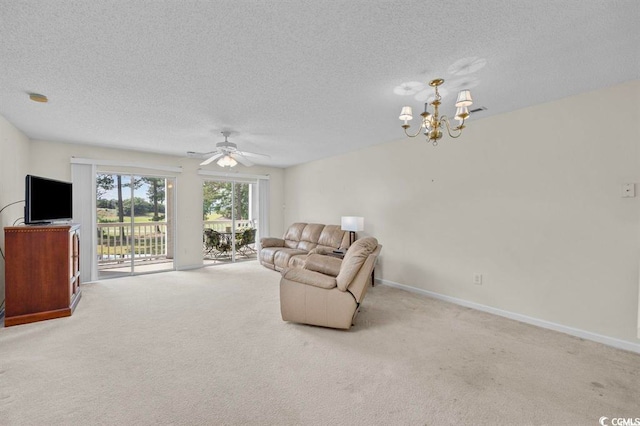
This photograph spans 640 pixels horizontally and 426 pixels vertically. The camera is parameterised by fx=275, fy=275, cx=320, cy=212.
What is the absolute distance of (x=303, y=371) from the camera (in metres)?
2.13

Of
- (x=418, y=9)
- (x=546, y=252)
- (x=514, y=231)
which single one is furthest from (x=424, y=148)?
(x=418, y=9)

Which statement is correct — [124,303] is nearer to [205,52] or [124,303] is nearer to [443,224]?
[205,52]

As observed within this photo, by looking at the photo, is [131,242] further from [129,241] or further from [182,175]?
[182,175]

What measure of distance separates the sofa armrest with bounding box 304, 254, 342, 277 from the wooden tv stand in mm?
2906

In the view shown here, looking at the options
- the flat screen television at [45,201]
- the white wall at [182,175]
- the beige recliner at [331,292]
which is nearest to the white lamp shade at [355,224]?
the beige recliner at [331,292]

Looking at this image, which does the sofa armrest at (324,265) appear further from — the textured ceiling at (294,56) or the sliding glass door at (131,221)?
the sliding glass door at (131,221)

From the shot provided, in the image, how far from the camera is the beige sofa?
5.15 m

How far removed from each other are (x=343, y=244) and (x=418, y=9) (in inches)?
155

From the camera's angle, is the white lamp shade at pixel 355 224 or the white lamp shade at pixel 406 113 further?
the white lamp shade at pixel 355 224

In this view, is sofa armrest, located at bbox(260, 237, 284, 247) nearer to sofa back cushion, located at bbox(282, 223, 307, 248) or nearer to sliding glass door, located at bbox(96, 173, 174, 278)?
sofa back cushion, located at bbox(282, 223, 307, 248)

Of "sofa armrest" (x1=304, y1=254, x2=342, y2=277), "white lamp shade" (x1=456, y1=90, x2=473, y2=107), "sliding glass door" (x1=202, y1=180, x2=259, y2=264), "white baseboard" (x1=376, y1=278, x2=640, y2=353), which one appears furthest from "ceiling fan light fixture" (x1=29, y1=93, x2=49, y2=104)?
"white baseboard" (x1=376, y1=278, x2=640, y2=353)

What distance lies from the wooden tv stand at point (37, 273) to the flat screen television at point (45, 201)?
0.21 meters

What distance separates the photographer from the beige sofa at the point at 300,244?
515cm

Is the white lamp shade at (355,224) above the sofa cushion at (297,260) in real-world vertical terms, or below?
above
